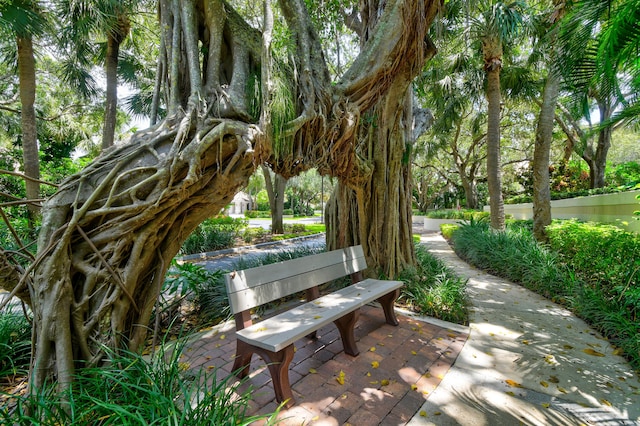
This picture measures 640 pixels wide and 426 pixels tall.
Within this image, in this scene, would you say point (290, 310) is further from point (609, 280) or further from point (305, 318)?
point (609, 280)

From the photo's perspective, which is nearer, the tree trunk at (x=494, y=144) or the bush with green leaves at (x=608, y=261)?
the bush with green leaves at (x=608, y=261)

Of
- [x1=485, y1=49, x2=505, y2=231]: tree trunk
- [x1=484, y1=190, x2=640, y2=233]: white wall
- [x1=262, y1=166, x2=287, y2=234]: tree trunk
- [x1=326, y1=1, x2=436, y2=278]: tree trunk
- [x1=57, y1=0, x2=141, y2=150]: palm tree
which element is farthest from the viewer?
[x1=262, y1=166, x2=287, y2=234]: tree trunk

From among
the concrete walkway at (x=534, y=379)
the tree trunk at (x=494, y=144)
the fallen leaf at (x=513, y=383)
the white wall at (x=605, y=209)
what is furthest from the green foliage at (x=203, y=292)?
the tree trunk at (x=494, y=144)

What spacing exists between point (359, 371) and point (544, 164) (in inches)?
279

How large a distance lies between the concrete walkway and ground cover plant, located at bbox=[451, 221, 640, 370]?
204 millimetres

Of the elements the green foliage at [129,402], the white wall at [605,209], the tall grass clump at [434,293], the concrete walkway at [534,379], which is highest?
the white wall at [605,209]

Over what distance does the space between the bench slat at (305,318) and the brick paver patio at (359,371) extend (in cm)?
37

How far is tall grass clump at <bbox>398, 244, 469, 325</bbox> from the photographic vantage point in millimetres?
3693

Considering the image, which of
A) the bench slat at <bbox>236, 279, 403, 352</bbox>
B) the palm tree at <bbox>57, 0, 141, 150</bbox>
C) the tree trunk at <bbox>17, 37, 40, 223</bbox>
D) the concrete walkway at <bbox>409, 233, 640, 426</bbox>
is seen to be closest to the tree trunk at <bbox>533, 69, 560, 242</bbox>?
the concrete walkway at <bbox>409, 233, 640, 426</bbox>

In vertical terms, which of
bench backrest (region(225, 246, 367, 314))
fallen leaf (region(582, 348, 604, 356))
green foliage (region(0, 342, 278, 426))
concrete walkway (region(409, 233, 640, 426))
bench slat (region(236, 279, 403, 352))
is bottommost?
fallen leaf (region(582, 348, 604, 356))

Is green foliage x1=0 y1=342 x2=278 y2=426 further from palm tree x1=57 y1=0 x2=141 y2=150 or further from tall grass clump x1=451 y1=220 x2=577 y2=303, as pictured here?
palm tree x1=57 y1=0 x2=141 y2=150

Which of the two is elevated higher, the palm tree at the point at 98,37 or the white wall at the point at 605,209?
the palm tree at the point at 98,37

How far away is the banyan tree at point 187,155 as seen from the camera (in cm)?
198

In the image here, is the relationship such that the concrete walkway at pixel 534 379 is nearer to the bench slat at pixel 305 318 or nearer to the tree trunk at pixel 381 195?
the bench slat at pixel 305 318
